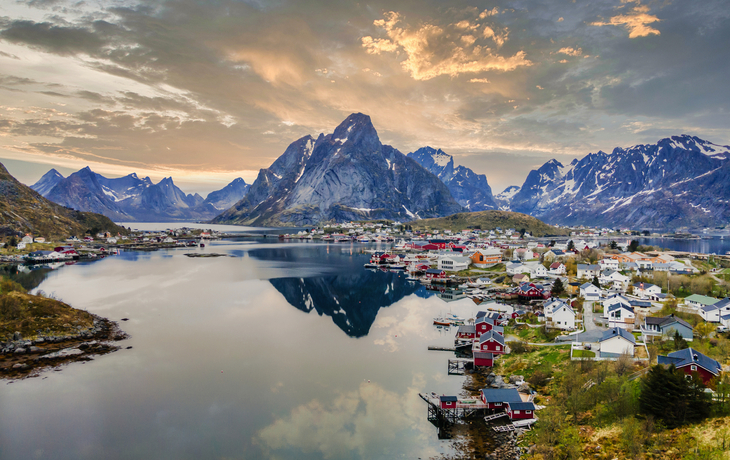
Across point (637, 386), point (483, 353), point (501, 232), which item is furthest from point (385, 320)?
point (501, 232)

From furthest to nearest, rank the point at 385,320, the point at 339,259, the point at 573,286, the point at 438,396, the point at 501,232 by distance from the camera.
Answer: the point at 501,232, the point at 339,259, the point at 573,286, the point at 385,320, the point at 438,396

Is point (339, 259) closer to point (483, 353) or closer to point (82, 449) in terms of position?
point (483, 353)

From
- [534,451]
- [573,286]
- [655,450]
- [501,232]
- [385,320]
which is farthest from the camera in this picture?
[501,232]

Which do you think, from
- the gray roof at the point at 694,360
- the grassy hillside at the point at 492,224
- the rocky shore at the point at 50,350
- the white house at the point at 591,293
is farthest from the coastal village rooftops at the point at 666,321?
the grassy hillside at the point at 492,224

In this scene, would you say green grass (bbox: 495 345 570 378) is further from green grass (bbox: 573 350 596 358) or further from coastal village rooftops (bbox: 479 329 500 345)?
coastal village rooftops (bbox: 479 329 500 345)

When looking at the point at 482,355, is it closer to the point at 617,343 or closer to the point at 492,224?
the point at 617,343

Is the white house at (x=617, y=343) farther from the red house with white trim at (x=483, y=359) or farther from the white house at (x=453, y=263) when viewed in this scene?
the white house at (x=453, y=263)

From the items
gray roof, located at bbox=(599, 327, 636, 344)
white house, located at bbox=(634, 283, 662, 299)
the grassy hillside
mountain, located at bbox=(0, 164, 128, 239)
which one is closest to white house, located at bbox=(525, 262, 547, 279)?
white house, located at bbox=(634, 283, 662, 299)
